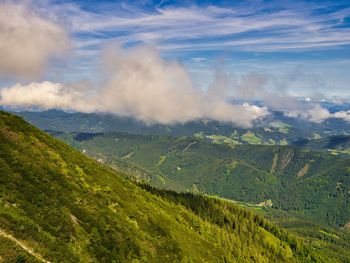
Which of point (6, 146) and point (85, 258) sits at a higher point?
point (6, 146)

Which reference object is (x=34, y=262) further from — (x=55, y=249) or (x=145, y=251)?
(x=145, y=251)

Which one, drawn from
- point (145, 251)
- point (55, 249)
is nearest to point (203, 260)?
point (145, 251)

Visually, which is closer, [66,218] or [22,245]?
[22,245]

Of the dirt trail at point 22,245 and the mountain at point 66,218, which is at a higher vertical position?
the dirt trail at point 22,245

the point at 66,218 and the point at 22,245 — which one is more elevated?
the point at 22,245

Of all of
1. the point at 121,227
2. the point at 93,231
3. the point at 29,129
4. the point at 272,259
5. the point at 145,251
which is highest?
the point at 29,129

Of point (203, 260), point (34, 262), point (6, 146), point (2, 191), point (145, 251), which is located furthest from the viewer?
point (203, 260)

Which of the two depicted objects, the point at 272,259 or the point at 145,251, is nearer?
the point at 145,251

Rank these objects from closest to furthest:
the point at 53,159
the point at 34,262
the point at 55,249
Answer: the point at 34,262 → the point at 55,249 → the point at 53,159

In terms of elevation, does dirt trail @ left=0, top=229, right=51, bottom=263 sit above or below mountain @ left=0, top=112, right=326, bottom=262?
above

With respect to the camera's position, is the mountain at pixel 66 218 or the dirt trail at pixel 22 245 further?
the mountain at pixel 66 218

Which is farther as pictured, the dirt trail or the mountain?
the mountain
